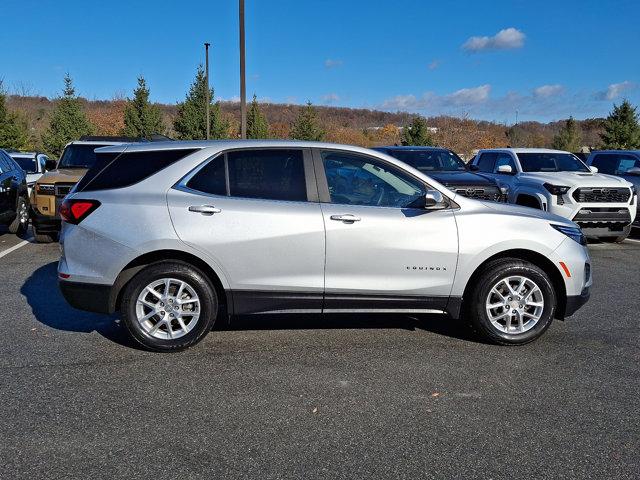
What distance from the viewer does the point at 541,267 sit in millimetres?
5105

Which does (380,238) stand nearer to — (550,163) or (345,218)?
(345,218)

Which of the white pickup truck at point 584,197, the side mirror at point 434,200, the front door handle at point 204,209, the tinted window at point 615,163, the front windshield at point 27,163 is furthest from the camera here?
the front windshield at point 27,163

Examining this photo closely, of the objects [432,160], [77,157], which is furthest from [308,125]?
[77,157]

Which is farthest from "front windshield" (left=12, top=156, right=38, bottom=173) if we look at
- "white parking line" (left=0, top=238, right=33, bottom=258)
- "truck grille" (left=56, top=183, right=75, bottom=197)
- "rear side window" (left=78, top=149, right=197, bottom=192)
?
"rear side window" (left=78, top=149, right=197, bottom=192)

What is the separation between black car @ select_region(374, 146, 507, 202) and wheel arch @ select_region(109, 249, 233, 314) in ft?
19.5

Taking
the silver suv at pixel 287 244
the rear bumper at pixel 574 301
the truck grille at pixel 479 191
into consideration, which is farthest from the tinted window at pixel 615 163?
the silver suv at pixel 287 244

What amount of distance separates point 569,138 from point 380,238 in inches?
1615

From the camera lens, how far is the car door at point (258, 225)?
15.1 ft

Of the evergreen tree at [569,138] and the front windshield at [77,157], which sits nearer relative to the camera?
the front windshield at [77,157]

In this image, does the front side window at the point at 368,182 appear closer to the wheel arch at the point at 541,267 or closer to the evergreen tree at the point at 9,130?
the wheel arch at the point at 541,267

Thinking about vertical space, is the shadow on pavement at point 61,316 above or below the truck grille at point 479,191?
below

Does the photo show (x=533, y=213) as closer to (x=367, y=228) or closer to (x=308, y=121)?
(x=367, y=228)

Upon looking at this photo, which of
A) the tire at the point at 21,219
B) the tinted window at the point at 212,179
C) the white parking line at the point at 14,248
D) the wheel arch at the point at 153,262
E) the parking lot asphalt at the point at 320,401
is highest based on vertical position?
the tinted window at the point at 212,179

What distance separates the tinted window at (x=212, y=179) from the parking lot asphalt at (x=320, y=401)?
1.31 m
